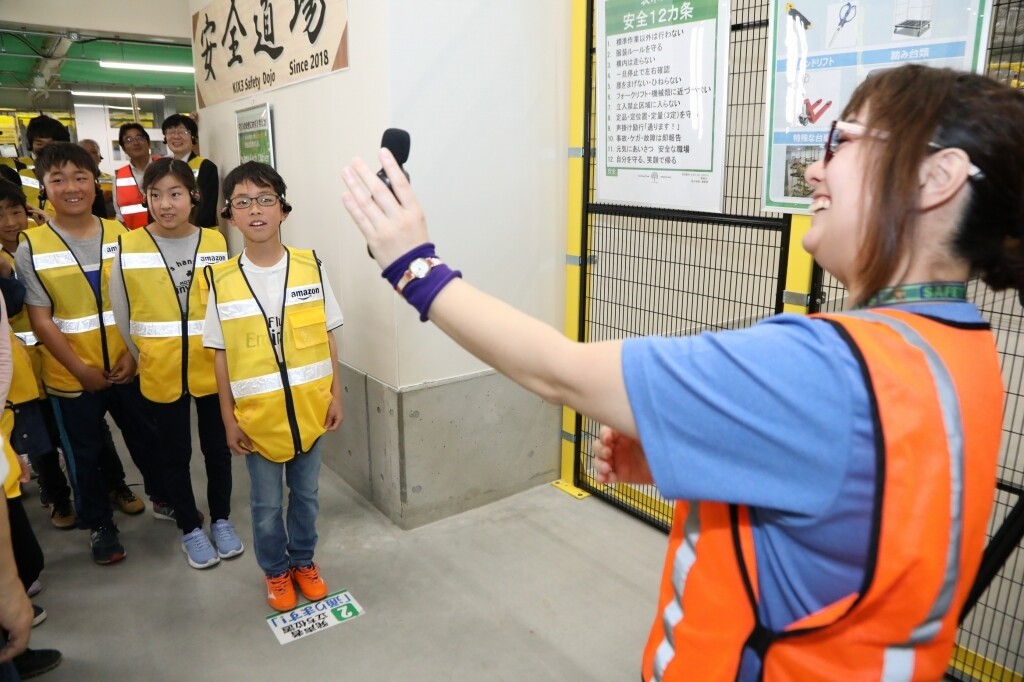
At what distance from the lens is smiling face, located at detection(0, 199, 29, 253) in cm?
274

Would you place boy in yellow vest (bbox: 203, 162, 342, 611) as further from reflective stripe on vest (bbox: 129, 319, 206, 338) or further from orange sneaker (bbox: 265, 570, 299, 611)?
reflective stripe on vest (bbox: 129, 319, 206, 338)

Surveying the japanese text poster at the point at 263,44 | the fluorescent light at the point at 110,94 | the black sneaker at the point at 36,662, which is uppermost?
the fluorescent light at the point at 110,94

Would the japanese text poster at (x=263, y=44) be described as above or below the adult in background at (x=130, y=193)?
above

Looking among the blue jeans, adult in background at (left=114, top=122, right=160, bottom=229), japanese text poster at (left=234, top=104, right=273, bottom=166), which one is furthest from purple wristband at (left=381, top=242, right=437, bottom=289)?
adult in background at (left=114, top=122, right=160, bottom=229)

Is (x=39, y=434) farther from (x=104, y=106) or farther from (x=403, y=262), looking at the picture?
(x=104, y=106)

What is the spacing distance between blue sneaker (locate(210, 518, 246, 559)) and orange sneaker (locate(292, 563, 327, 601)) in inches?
14.5

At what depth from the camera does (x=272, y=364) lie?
220cm

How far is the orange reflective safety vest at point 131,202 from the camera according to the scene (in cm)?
402

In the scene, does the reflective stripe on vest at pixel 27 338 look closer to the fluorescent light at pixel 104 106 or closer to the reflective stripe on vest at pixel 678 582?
the reflective stripe on vest at pixel 678 582

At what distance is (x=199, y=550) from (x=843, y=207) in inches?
102

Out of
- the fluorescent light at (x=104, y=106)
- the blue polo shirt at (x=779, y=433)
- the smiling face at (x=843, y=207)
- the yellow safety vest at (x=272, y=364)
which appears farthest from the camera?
the fluorescent light at (x=104, y=106)

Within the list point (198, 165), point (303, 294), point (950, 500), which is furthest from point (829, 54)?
point (198, 165)

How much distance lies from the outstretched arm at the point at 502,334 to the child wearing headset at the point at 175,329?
1821mm

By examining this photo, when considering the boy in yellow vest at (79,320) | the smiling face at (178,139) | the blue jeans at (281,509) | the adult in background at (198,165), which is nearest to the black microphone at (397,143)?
the blue jeans at (281,509)
